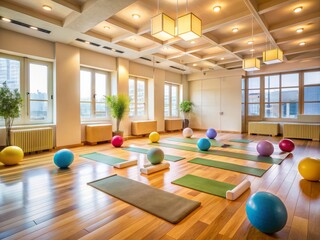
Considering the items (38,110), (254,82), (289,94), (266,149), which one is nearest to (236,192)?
(266,149)

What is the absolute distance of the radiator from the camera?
487 cm

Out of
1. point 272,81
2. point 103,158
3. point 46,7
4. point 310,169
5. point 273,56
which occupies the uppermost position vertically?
point 46,7

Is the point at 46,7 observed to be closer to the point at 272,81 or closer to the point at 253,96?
the point at 253,96

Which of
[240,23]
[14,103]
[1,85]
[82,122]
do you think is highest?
[240,23]

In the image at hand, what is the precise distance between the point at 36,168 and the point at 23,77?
9.96ft

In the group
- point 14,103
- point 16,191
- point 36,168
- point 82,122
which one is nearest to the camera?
point 16,191

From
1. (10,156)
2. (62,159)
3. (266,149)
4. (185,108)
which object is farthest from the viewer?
(185,108)

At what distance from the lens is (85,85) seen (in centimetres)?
703

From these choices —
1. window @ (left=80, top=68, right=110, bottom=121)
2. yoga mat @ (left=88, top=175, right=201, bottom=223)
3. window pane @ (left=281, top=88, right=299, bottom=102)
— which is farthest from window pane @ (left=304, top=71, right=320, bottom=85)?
yoga mat @ (left=88, top=175, right=201, bottom=223)

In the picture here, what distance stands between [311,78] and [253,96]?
2453 mm

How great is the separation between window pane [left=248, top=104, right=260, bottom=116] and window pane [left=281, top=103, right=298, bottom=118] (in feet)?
3.59

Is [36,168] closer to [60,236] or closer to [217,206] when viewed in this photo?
[60,236]

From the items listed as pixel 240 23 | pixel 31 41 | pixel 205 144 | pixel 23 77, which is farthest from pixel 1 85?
pixel 240 23

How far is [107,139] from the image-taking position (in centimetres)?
700
